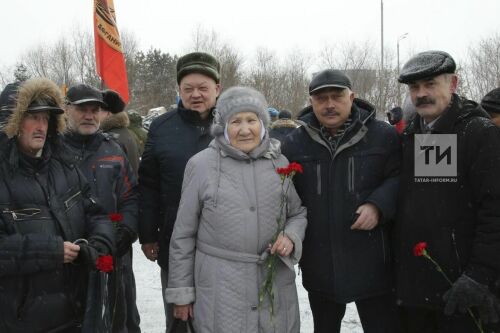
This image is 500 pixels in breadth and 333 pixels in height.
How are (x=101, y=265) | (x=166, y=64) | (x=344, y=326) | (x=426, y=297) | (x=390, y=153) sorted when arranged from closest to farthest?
(x=101, y=265) < (x=426, y=297) < (x=390, y=153) < (x=344, y=326) < (x=166, y=64)

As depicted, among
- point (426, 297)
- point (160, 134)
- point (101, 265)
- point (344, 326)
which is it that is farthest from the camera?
point (344, 326)

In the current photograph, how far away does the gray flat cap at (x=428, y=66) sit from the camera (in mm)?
2584

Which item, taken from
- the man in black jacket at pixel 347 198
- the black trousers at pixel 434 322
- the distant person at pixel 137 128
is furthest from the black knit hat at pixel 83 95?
the distant person at pixel 137 128

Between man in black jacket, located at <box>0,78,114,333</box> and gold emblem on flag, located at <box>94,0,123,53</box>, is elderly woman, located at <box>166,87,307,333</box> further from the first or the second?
gold emblem on flag, located at <box>94,0,123,53</box>

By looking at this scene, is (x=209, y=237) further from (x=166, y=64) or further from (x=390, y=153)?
(x=166, y=64)

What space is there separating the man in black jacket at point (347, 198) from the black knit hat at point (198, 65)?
Answer: 0.83 metres

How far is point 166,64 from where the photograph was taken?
161 ft

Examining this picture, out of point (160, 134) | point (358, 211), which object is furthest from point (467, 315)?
point (160, 134)

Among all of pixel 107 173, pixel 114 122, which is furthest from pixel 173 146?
pixel 114 122

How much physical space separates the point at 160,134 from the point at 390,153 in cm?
159

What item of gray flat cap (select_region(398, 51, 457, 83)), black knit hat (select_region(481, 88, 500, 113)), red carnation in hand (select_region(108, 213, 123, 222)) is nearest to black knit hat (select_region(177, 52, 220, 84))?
red carnation in hand (select_region(108, 213, 123, 222))

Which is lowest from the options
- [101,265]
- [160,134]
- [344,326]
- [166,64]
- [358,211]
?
[344,326]

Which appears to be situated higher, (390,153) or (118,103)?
(118,103)

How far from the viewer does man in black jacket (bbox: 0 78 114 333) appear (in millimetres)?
2361
